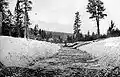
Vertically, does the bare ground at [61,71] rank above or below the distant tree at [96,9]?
below

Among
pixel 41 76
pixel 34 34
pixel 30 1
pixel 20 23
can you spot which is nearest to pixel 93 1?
pixel 30 1

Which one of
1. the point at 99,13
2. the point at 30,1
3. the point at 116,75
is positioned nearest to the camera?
the point at 116,75

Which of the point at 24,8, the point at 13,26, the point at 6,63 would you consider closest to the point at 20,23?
the point at 13,26

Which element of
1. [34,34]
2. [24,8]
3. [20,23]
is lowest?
[34,34]

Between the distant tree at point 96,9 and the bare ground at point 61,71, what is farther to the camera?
the distant tree at point 96,9

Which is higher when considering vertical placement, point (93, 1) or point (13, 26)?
point (93, 1)

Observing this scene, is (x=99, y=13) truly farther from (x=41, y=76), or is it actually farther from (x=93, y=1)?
(x=41, y=76)

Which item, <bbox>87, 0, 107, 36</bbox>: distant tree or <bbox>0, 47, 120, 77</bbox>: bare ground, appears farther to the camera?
<bbox>87, 0, 107, 36</bbox>: distant tree

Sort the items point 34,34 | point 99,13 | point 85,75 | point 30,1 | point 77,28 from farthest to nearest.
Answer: point 34,34, point 77,28, point 99,13, point 30,1, point 85,75

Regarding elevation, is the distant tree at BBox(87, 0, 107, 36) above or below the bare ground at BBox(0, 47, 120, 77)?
above

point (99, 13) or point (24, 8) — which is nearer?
point (24, 8)

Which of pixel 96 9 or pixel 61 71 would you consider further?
pixel 96 9

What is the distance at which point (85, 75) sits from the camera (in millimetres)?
7727

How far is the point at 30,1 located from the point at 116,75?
3986 centimetres
